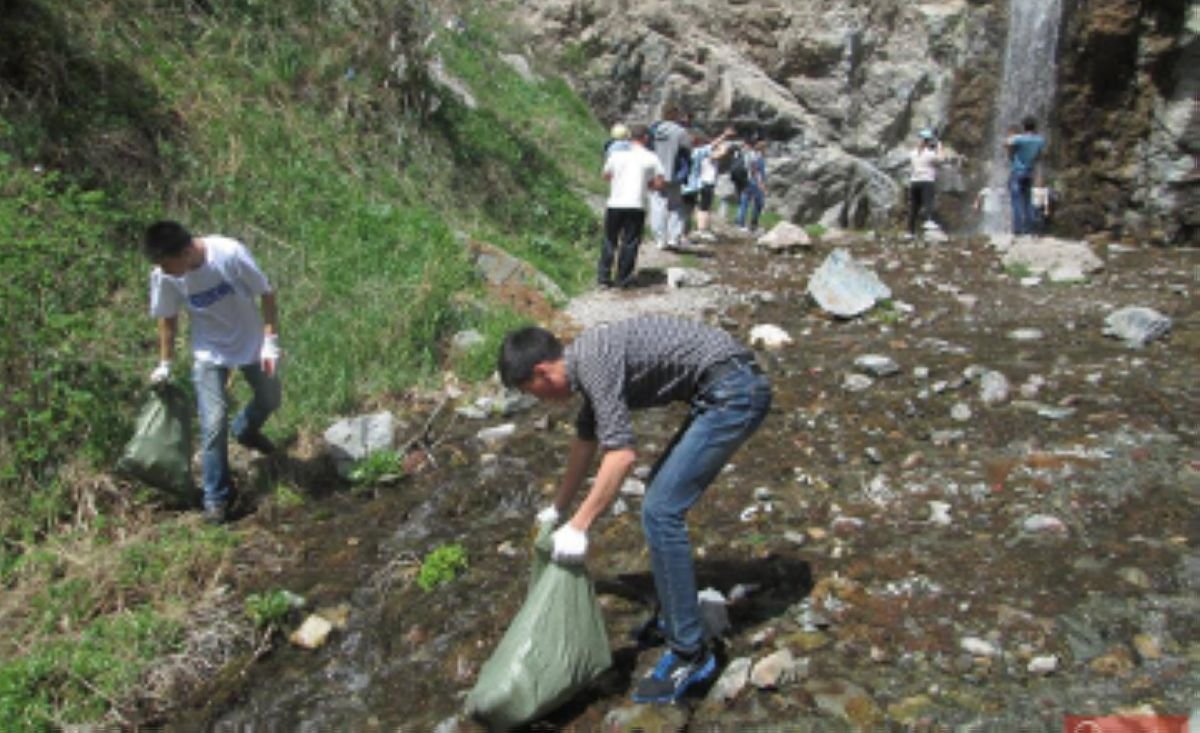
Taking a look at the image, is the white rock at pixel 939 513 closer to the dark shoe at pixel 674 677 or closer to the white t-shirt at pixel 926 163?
the dark shoe at pixel 674 677

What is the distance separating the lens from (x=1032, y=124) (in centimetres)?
967

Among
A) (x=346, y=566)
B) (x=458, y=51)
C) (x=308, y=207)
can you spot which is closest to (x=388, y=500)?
(x=346, y=566)

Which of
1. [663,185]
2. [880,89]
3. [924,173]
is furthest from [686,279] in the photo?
[880,89]

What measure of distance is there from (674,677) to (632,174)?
5.55 meters

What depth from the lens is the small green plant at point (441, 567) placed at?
3973 millimetres

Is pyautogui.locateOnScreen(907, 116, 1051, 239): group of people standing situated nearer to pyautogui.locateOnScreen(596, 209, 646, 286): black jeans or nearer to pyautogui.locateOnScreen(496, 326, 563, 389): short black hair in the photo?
pyautogui.locateOnScreen(596, 209, 646, 286): black jeans

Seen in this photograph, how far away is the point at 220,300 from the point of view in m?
4.26

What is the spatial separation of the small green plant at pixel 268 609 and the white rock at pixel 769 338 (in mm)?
3933

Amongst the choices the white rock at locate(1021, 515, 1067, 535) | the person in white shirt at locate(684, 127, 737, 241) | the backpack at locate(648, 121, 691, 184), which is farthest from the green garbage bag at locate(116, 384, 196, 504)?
the person in white shirt at locate(684, 127, 737, 241)

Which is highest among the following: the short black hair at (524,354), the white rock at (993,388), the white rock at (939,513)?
the short black hair at (524,354)

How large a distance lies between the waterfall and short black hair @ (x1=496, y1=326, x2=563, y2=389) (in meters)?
14.7

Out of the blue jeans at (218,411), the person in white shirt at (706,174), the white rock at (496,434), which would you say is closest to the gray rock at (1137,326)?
the white rock at (496,434)

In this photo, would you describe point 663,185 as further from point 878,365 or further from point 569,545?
point 569,545

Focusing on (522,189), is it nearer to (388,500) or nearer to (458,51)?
(458,51)
